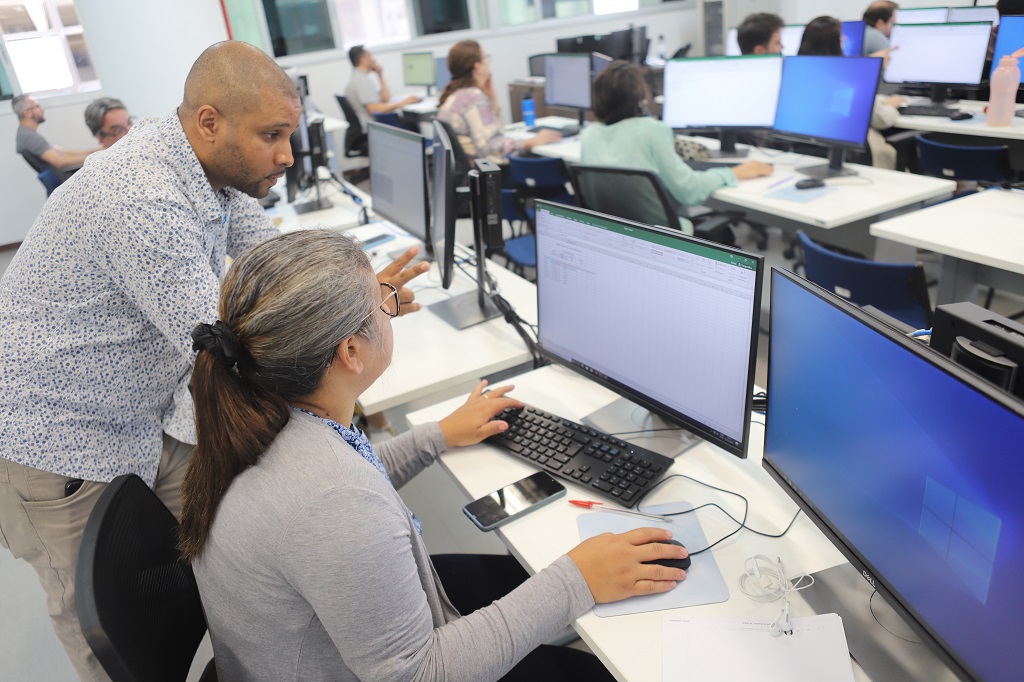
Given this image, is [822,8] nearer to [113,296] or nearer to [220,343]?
[113,296]

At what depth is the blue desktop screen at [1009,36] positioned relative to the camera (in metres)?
4.03

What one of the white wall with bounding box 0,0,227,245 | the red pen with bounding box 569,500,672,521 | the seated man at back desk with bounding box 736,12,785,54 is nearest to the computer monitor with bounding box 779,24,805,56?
the seated man at back desk with bounding box 736,12,785,54

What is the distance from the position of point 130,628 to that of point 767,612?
86cm

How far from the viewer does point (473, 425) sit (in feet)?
4.75

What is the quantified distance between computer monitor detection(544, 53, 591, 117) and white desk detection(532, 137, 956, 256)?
6.14ft

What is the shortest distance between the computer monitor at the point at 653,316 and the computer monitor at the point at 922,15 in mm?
5507

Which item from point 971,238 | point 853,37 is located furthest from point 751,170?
point 853,37

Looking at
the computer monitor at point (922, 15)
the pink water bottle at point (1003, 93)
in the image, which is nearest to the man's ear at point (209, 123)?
the pink water bottle at point (1003, 93)

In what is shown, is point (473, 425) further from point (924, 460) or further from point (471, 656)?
point (924, 460)

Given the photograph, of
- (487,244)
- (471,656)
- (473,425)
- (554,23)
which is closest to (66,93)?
(554,23)

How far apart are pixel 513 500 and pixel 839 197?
234 centimetres

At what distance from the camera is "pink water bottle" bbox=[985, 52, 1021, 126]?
3.32 metres

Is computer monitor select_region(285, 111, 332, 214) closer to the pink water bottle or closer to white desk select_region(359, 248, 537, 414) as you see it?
white desk select_region(359, 248, 537, 414)

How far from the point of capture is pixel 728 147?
3.89 m
